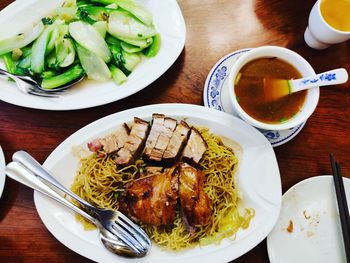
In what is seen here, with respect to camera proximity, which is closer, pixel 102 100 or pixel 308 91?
pixel 308 91

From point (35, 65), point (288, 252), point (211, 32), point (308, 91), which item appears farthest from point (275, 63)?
point (35, 65)

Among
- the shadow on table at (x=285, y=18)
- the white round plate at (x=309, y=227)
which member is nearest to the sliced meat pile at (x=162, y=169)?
the white round plate at (x=309, y=227)

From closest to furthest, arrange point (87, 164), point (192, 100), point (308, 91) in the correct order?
1. point (308, 91)
2. point (87, 164)
3. point (192, 100)

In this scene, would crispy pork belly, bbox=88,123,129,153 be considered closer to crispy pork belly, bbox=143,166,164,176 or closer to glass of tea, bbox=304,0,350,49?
crispy pork belly, bbox=143,166,164,176

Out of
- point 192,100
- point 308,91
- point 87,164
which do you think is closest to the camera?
point 308,91

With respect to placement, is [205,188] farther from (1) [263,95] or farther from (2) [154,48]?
(2) [154,48]

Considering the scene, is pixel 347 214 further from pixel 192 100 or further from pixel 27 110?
pixel 27 110

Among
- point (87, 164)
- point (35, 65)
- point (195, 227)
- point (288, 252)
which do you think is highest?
point (35, 65)
